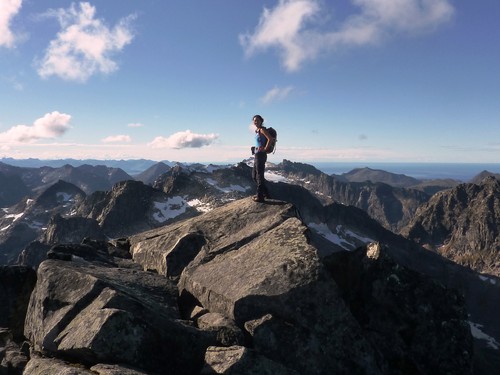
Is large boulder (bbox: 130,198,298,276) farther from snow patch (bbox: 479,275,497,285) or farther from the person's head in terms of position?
snow patch (bbox: 479,275,497,285)

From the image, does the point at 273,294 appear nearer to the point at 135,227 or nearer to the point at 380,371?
the point at 380,371

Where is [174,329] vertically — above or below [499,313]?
above

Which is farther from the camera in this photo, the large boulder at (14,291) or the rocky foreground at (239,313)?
the large boulder at (14,291)

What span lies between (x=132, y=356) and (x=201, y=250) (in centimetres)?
803

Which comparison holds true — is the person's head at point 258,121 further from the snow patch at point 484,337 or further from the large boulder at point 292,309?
the snow patch at point 484,337

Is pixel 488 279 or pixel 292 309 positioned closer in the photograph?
pixel 292 309

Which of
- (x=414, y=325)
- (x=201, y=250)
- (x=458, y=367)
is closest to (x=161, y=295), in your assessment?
(x=201, y=250)

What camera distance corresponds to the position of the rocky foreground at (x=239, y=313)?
10531 mm

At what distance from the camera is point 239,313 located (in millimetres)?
12727

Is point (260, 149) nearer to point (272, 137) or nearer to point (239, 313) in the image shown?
point (272, 137)

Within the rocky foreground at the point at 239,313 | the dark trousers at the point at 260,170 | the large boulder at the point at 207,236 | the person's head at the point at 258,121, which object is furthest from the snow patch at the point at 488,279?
the person's head at the point at 258,121

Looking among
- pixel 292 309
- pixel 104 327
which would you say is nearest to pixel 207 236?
pixel 292 309

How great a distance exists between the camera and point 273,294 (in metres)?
12.8

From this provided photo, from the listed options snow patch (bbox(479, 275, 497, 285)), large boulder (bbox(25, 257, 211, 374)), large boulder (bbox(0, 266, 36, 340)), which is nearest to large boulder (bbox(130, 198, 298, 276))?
large boulder (bbox(25, 257, 211, 374))
